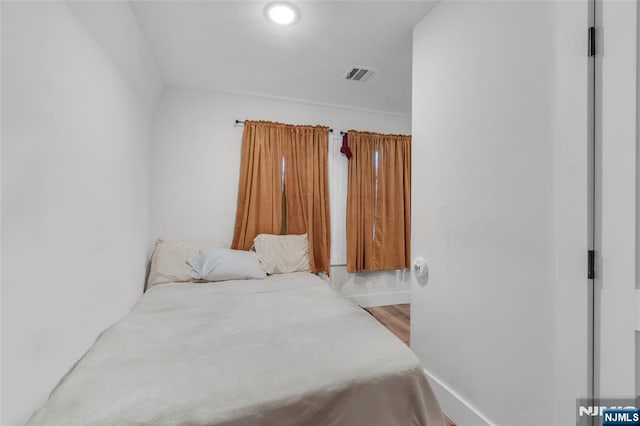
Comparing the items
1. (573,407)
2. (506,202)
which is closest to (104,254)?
(506,202)

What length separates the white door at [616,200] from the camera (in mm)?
888

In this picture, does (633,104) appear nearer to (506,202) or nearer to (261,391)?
(506,202)

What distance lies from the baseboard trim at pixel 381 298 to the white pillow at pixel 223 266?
1.40 meters

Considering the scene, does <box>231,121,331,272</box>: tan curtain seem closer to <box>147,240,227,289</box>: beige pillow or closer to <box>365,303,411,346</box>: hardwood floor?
<box>147,240,227,289</box>: beige pillow

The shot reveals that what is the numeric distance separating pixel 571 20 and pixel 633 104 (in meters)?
0.40

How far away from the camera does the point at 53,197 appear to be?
111cm

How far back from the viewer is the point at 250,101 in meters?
3.03

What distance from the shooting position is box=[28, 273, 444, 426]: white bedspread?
0.95 m

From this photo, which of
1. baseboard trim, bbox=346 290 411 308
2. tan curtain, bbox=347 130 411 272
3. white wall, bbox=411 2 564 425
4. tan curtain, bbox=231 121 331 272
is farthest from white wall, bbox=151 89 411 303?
white wall, bbox=411 2 564 425

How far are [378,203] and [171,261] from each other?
2446mm

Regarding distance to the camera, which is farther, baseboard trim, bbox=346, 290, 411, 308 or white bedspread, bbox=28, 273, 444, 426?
baseboard trim, bbox=346, 290, 411, 308

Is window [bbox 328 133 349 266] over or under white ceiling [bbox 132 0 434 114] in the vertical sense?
under

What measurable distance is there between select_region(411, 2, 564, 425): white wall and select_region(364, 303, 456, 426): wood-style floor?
859 millimetres

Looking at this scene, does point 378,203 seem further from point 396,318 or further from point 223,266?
point 223,266
